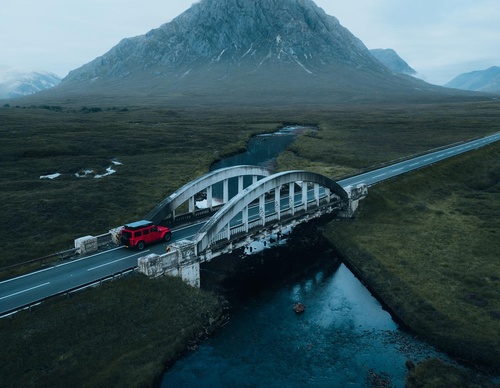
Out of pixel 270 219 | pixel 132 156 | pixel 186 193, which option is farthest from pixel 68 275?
pixel 132 156

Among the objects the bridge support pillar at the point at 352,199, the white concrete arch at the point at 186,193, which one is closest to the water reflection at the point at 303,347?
the white concrete arch at the point at 186,193

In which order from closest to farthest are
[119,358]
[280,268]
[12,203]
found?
[119,358] < [280,268] < [12,203]

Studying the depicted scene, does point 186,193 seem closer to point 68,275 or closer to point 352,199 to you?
point 68,275

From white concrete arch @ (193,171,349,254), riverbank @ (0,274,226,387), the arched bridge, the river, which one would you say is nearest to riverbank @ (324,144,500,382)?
the river

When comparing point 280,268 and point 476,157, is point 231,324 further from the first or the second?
point 476,157

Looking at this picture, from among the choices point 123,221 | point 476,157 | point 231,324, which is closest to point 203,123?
point 476,157
